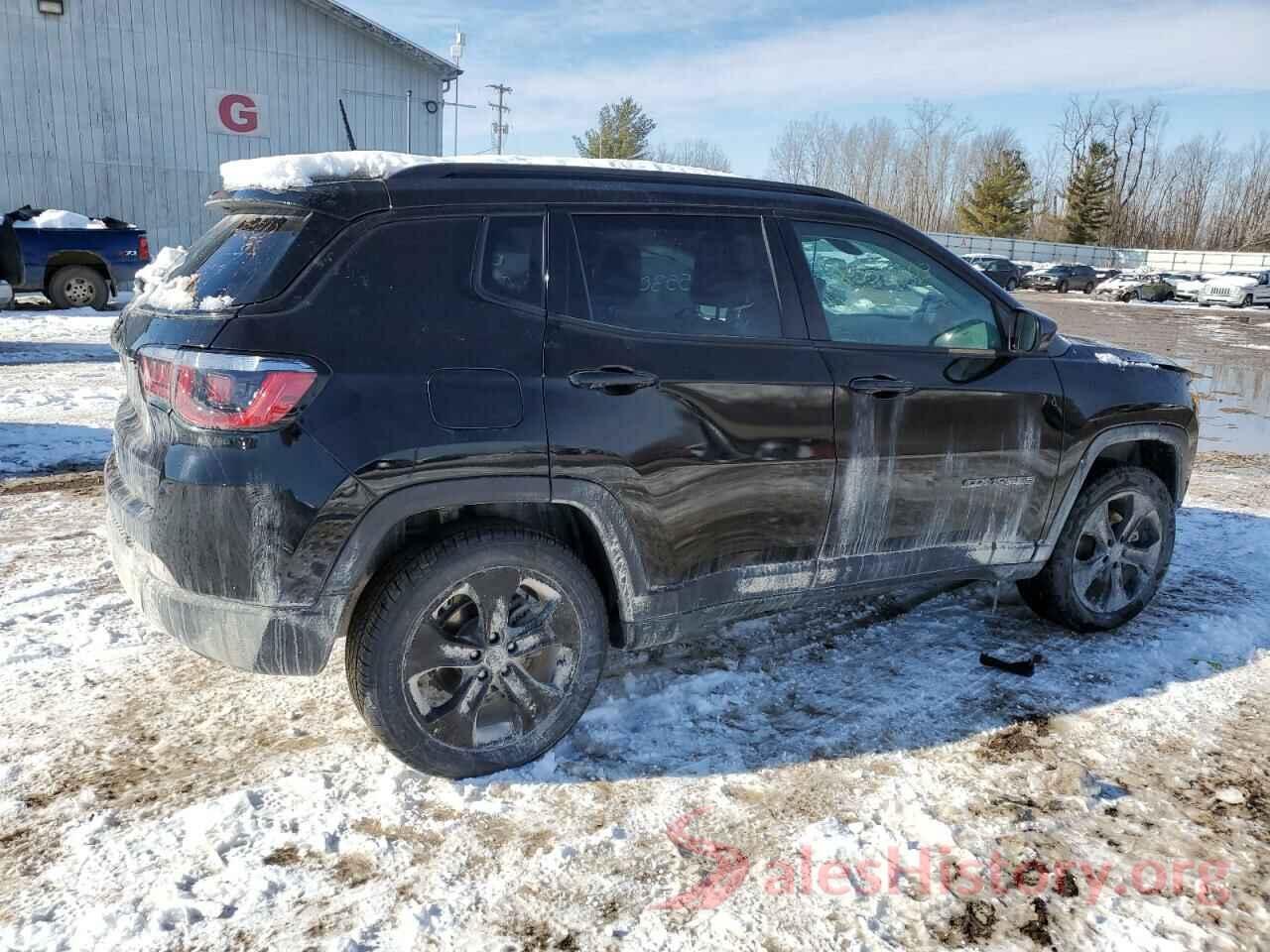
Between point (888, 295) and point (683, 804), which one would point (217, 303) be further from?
point (888, 295)

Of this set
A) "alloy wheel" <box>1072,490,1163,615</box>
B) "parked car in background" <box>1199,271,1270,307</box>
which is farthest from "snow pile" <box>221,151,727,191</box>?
"parked car in background" <box>1199,271,1270,307</box>

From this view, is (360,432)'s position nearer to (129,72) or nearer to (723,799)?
(723,799)

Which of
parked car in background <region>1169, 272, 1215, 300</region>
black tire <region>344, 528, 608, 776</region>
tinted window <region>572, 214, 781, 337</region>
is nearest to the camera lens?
black tire <region>344, 528, 608, 776</region>

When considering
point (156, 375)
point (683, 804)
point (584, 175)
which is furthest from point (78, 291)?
point (683, 804)

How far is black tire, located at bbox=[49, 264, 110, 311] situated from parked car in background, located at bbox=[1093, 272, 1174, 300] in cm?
3968

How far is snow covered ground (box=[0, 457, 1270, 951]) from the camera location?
2469 millimetres

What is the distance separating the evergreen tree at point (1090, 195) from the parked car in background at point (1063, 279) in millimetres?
28188

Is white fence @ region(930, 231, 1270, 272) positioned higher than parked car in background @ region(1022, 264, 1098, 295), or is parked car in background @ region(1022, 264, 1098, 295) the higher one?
white fence @ region(930, 231, 1270, 272)

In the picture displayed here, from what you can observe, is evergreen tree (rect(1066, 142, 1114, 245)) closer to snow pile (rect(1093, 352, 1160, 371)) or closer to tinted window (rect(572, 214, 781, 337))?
snow pile (rect(1093, 352, 1160, 371))

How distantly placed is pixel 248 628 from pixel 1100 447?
3.54 metres

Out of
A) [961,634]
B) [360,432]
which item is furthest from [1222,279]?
[360,432]

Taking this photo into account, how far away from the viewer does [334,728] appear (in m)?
3.35

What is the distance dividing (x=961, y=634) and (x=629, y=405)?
225 cm

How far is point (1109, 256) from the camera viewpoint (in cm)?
6406
